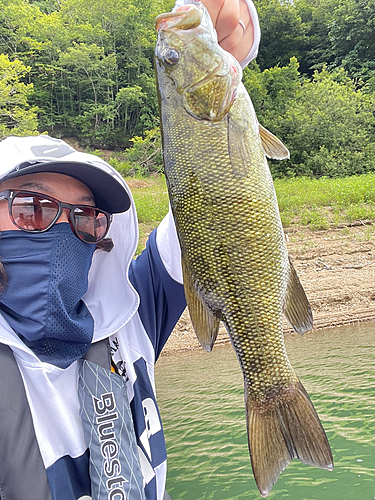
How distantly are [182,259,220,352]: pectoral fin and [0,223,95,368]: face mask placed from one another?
1.59 ft

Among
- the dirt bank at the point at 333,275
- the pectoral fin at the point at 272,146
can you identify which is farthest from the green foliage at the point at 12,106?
the pectoral fin at the point at 272,146

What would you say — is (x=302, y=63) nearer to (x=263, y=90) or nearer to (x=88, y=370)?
(x=263, y=90)

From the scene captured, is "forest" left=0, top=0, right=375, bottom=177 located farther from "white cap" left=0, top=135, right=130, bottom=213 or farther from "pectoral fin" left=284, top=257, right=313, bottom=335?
"pectoral fin" left=284, top=257, right=313, bottom=335

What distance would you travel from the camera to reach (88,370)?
1714mm

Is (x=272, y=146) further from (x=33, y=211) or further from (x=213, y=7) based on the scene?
(x=33, y=211)

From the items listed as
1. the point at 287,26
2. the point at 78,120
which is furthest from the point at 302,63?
the point at 78,120

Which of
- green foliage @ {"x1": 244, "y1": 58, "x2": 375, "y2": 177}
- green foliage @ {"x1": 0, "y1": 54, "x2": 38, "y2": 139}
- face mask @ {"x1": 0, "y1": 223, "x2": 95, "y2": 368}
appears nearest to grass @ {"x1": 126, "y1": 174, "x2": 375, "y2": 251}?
green foliage @ {"x1": 244, "y1": 58, "x2": 375, "y2": 177}

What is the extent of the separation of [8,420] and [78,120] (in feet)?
90.8

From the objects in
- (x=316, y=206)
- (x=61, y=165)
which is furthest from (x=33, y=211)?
(x=316, y=206)

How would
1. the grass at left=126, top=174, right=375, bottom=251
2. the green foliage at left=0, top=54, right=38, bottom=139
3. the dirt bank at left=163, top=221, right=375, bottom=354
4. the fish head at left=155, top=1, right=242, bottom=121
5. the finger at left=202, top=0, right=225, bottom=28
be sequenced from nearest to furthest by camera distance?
the fish head at left=155, top=1, right=242, bottom=121 → the finger at left=202, top=0, right=225, bottom=28 → the dirt bank at left=163, top=221, right=375, bottom=354 → the grass at left=126, top=174, right=375, bottom=251 → the green foliage at left=0, top=54, right=38, bottom=139

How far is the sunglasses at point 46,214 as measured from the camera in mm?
1680

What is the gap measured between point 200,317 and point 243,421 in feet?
10.9

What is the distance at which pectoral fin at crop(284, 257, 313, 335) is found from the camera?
4.97 feet

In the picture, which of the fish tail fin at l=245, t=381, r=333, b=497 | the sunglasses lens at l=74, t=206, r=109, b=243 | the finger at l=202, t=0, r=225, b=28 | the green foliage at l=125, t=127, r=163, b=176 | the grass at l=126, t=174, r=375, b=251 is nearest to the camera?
the fish tail fin at l=245, t=381, r=333, b=497
